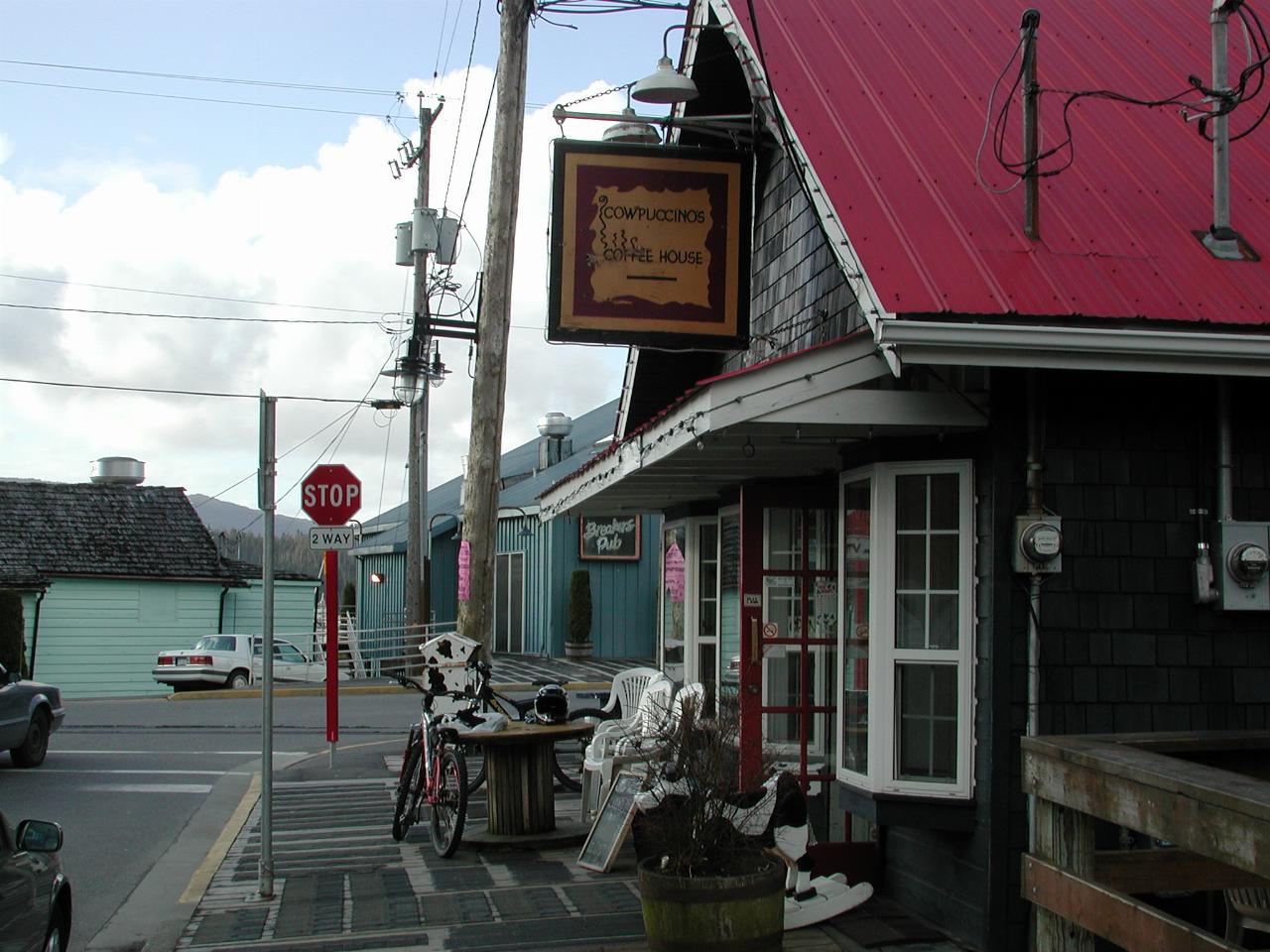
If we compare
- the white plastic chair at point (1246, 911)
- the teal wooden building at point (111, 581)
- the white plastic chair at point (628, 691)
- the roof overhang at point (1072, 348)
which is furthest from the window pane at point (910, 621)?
the teal wooden building at point (111, 581)

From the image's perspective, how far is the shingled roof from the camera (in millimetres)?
31062

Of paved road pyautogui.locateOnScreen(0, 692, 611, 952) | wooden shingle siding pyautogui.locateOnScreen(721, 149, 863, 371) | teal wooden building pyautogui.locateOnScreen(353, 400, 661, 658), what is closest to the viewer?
wooden shingle siding pyautogui.locateOnScreen(721, 149, 863, 371)

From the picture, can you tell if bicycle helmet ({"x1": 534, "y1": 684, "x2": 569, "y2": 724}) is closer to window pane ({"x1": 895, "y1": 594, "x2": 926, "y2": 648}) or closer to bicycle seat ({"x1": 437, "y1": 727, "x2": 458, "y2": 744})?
bicycle seat ({"x1": 437, "y1": 727, "x2": 458, "y2": 744})

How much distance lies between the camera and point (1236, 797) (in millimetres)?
3510

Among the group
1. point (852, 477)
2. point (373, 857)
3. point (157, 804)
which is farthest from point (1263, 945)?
point (157, 804)

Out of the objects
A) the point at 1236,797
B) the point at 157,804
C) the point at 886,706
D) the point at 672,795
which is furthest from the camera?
the point at 157,804

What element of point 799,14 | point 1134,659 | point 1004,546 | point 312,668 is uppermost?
point 799,14

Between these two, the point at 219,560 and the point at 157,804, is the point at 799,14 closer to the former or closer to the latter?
the point at 157,804

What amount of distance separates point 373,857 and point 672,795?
11.6 ft

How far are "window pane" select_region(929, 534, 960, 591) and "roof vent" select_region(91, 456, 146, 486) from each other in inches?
1247

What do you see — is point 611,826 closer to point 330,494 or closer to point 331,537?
point 331,537

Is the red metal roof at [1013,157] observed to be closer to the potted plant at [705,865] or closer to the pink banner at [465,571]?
the potted plant at [705,865]

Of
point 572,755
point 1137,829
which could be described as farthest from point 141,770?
point 1137,829

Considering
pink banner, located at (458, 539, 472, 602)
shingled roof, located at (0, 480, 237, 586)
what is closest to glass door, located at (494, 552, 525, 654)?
shingled roof, located at (0, 480, 237, 586)
